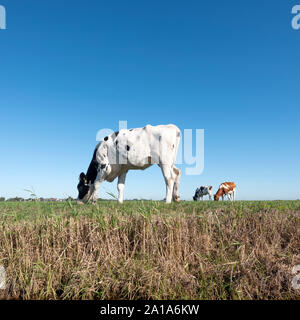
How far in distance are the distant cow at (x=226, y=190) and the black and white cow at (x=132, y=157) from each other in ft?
46.5

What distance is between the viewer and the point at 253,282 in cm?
455

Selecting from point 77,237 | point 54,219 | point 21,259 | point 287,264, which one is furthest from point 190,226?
point 21,259

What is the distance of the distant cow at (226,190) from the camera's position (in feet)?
77.6

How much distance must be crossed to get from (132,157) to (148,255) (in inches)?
231

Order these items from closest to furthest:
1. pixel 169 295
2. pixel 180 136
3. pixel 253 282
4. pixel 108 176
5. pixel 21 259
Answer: pixel 169 295
pixel 253 282
pixel 21 259
pixel 180 136
pixel 108 176

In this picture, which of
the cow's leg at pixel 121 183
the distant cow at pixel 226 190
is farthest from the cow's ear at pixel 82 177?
the distant cow at pixel 226 190

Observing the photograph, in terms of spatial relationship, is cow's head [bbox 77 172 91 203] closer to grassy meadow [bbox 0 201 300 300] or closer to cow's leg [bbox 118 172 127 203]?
cow's leg [bbox 118 172 127 203]

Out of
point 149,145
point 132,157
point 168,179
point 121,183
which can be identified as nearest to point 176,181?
point 168,179

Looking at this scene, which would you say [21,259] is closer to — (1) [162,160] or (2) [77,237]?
(2) [77,237]

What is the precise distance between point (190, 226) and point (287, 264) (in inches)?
73.6

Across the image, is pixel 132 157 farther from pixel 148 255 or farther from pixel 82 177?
pixel 148 255

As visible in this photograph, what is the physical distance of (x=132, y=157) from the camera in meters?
10.4

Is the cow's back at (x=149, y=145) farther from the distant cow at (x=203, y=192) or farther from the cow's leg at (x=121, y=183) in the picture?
the distant cow at (x=203, y=192)

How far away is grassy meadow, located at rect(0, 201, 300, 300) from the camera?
14.5 ft
